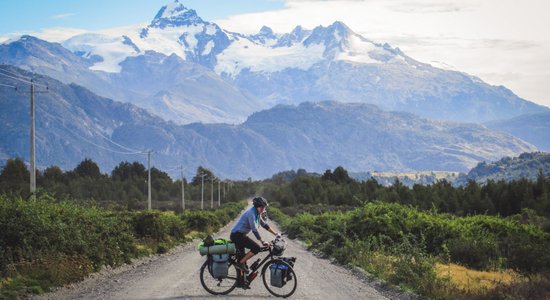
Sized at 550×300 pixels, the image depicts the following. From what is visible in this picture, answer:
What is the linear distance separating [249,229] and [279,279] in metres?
1.61

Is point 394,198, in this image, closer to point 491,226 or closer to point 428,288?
point 491,226

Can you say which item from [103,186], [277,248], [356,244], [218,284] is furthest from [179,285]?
[103,186]

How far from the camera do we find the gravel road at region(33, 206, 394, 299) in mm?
21984

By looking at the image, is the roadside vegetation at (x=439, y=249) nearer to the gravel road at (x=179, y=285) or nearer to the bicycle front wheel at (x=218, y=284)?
the gravel road at (x=179, y=285)

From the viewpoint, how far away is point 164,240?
47.2m

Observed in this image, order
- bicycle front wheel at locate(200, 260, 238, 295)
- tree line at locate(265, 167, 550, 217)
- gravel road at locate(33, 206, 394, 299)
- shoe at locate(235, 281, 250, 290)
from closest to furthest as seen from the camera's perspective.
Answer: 1. shoe at locate(235, 281, 250, 290)
2. bicycle front wheel at locate(200, 260, 238, 295)
3. gravel road at locate(33, 206, 394, 299)
4. tree line at locate(265, 167, 550, 217)

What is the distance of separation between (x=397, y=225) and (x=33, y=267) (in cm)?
2291

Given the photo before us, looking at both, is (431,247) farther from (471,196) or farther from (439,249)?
(471,196)

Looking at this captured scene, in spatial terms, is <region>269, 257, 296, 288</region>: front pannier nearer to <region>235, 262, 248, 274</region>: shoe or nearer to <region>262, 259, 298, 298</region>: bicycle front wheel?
<region>262, 259, 298, 298</region>: bicycle front wheel

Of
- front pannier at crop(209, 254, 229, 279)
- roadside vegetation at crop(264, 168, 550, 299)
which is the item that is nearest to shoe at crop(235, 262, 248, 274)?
front pannier at crop(209, 254, 229, 279)

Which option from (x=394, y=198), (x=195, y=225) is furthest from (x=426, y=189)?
(x=195, y=225)

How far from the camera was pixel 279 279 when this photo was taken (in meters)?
21.2

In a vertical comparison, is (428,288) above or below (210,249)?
below

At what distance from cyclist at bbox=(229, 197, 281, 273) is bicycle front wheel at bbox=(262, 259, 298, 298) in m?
0.63
